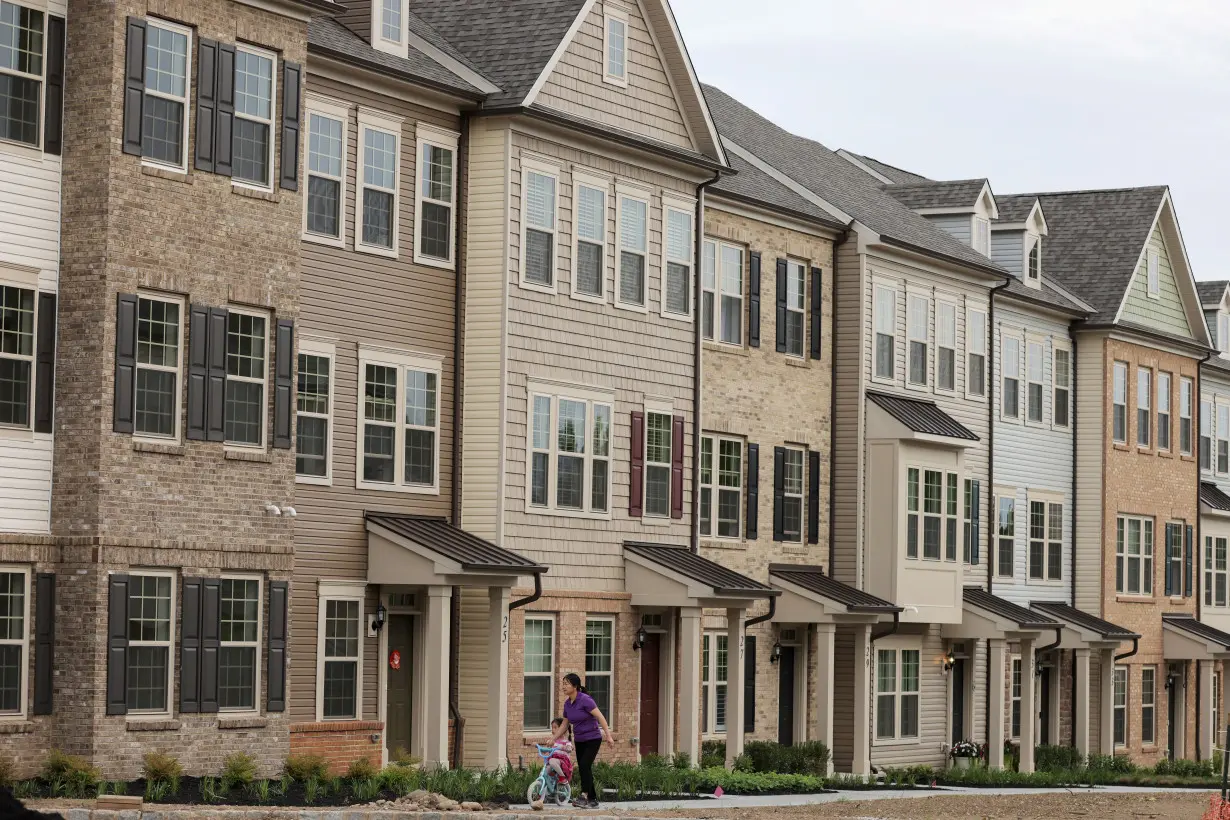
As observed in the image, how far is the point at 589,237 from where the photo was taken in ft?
105

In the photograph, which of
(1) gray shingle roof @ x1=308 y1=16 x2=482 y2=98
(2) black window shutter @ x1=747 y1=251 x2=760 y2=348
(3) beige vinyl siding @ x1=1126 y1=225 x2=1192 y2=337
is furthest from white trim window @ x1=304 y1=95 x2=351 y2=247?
(3) beige vinyl siding @ x1=1126 y1=225 x2=1192 y2=337

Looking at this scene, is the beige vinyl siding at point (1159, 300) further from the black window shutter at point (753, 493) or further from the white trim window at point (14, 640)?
the white trim window at point (14, 640)

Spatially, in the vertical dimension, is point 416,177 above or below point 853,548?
above

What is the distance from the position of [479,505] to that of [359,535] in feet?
8.06

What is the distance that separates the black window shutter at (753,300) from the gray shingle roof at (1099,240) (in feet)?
47.7

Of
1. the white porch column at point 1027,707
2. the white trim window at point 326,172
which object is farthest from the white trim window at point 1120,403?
the white trim window at point 326,172

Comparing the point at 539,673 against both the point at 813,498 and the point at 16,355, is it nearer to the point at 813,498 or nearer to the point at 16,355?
the point at 813,498

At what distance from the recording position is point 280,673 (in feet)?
83.6

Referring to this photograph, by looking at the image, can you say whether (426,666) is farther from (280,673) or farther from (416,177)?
(416,177)

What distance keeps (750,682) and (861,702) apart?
9.12ft

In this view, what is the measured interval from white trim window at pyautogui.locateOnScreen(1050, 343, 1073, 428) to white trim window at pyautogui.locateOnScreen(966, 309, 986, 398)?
4114 millimetres

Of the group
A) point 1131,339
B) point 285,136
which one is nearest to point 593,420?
point 285,136

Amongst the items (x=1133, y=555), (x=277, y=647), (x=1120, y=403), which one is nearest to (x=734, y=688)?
(x=277, y=647)

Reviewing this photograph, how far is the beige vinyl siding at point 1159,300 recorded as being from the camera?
Answer: 50.5 metres
